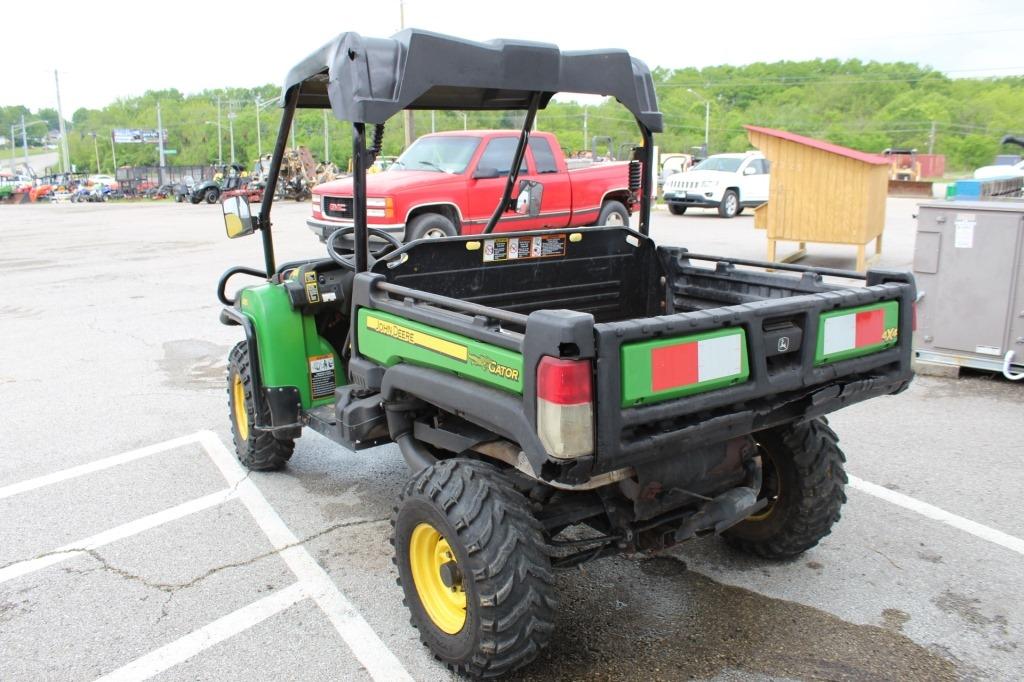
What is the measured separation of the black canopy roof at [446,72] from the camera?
334cm

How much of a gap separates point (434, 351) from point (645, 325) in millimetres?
901

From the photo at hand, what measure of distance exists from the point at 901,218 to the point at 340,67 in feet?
65.1

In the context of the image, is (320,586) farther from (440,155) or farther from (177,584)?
(440,155)

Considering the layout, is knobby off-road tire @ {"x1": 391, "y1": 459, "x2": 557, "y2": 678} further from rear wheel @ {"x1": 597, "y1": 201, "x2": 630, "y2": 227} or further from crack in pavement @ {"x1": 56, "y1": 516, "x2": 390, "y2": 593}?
rear wheel @ {"x1": 597, "y1": 201, "x2": 630, "y2": 227}

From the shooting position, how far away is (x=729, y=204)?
71.4 feet

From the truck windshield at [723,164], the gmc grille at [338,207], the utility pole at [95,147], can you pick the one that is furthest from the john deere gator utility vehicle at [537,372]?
the utility pole at [95,147]

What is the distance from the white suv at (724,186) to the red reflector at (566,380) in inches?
779

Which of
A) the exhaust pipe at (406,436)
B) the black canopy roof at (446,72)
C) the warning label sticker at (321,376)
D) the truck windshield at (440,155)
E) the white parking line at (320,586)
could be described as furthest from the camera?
the truck windshield at (440,155)

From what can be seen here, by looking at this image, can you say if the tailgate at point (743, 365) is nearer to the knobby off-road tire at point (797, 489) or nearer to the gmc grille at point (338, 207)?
the knobby off-road tire at point (797, 489)

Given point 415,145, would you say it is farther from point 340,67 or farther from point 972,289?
point 340,67

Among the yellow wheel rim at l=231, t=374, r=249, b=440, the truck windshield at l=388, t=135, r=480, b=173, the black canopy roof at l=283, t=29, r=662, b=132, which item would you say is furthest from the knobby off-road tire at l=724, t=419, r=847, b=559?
the truck windshield at l=388, t=135, r=480, b=173

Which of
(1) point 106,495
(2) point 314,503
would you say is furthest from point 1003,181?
(1) point 106,495

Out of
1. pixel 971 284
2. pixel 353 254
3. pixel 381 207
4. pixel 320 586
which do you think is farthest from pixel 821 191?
pixel 320 586

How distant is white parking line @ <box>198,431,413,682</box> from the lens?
3.16 metres
